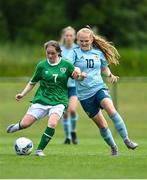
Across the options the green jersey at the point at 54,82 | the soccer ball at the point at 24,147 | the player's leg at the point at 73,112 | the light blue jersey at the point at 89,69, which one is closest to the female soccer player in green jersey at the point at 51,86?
the green jersey at the point at 54,82

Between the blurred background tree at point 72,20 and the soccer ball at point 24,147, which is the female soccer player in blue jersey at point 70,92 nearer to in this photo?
the soccer ball at point 24,147

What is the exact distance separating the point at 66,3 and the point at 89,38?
46462mm

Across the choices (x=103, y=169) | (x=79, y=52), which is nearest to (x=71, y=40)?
(x=79, y=52)

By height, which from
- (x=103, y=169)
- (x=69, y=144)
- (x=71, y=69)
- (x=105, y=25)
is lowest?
(x=105, y=25)

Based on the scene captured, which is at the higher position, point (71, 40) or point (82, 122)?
point (71, 40)

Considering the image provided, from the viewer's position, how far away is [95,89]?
14375mm

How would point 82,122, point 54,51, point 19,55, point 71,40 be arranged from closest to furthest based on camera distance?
point 54,51, point 71,40, point 82,122, point 19,55

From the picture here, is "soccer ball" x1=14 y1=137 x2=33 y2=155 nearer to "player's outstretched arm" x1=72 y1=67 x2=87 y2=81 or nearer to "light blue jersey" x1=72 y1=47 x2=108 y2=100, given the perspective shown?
"light blue jersey" x1=72 y1=47 x2=108 y2=100

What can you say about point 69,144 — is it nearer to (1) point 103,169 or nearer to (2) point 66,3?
(1) point 103,169

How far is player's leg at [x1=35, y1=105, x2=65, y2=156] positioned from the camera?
546 inches

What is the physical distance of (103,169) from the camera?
1211cm

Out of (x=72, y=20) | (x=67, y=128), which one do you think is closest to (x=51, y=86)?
(x=67, y=128)

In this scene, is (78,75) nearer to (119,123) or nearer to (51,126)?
(51,126)

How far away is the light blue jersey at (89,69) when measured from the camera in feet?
47.2
